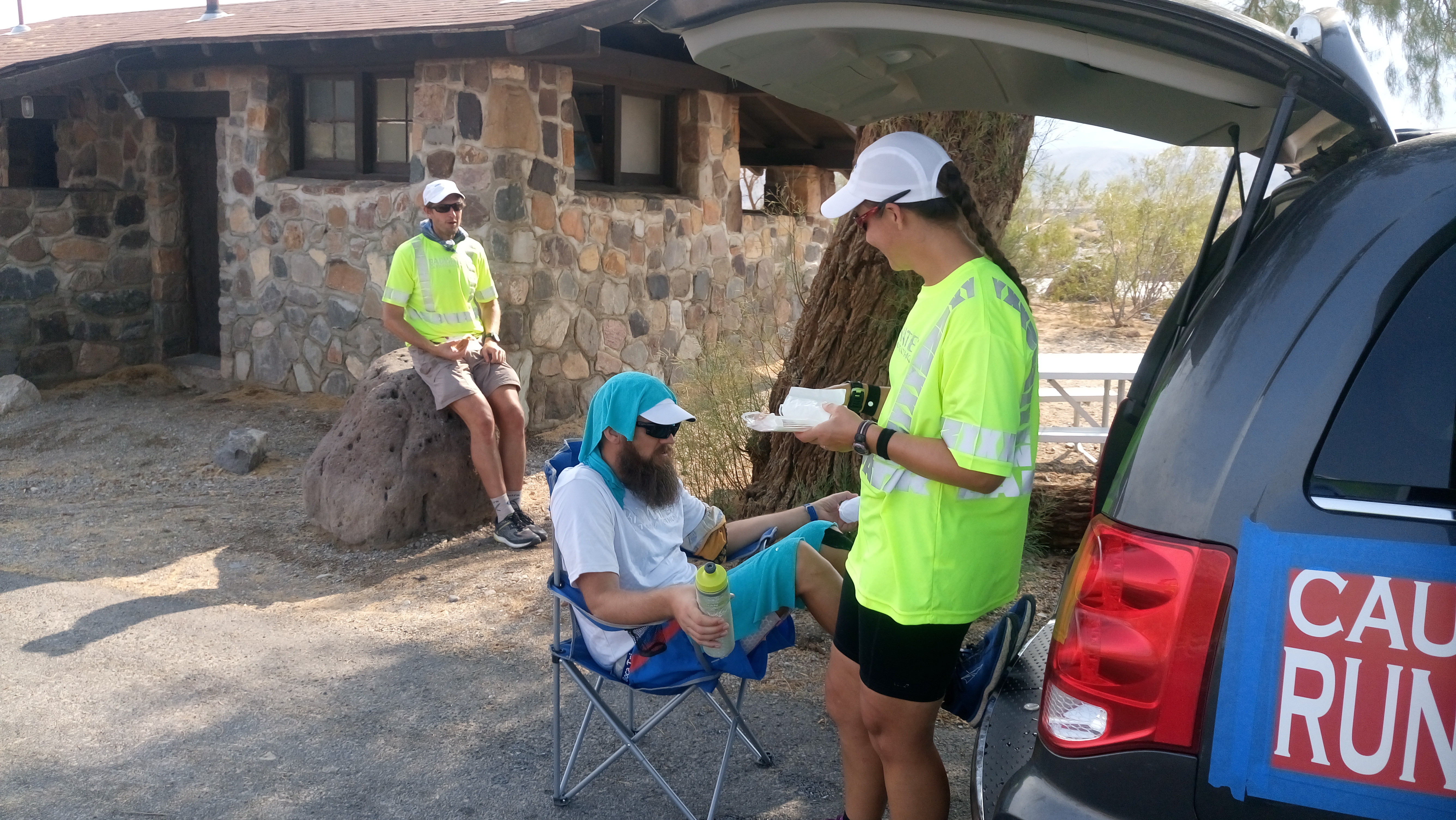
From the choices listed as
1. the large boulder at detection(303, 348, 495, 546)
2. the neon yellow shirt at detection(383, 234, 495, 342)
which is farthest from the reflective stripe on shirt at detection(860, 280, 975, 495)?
the neon yellow shirt at detection(383, 234, 495, 342)

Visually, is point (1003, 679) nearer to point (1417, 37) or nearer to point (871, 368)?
point (871, 368)

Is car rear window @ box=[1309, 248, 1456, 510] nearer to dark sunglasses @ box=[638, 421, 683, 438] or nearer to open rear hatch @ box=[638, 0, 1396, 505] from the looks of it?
open rear hatch @ box=[638, 0, 1396, 505]

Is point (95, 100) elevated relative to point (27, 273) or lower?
elevated

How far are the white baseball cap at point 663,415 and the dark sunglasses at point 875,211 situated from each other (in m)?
0.89

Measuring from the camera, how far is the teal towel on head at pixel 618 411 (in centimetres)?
313

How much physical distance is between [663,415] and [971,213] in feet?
3.47

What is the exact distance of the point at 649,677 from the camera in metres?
3.02

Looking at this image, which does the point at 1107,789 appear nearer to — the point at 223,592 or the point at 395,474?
the point at 223,592

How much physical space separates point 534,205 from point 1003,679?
6.73 m

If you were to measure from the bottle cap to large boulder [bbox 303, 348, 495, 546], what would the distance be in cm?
360

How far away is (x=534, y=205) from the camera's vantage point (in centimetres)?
849

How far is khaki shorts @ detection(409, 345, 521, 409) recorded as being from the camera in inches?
236

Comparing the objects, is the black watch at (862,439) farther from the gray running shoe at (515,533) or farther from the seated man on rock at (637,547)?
the gray running shoe at (515,533)

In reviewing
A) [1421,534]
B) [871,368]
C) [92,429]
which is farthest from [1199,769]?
[92,429]
